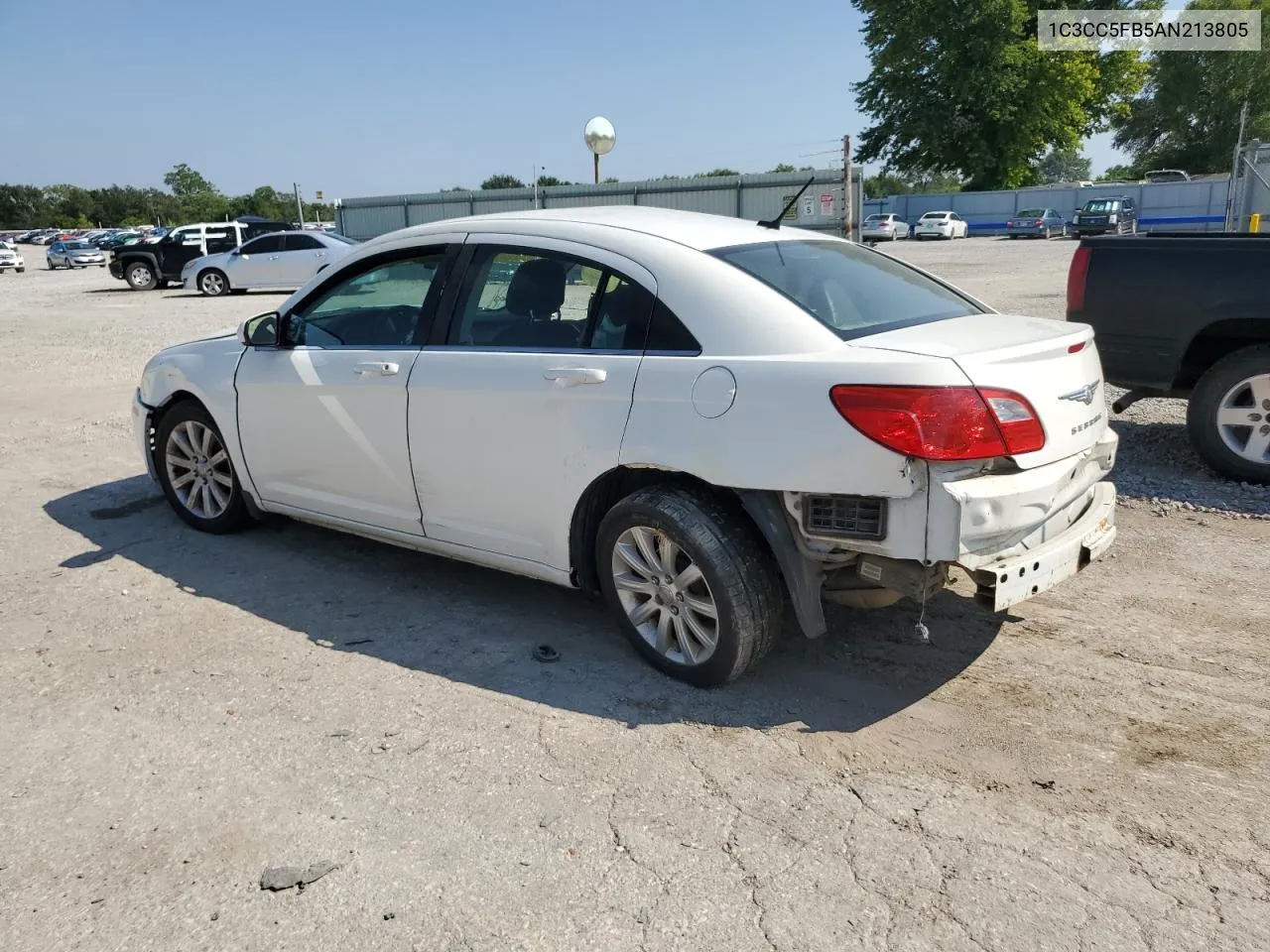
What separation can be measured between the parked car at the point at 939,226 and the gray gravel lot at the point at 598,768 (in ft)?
151

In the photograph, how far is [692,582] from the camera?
3525 mm

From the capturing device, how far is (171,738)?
3.43m

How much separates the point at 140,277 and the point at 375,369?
91.6ft

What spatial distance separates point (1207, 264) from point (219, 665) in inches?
229

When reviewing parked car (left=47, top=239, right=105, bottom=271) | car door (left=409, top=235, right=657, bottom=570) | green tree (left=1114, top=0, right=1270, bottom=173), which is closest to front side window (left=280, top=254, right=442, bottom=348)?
car door (left=409, top=235, right=657, bottom=570)

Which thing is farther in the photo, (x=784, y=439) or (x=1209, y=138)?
(x=1209, y=138)

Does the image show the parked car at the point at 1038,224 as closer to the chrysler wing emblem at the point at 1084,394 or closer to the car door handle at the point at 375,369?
the chrysler wing emblem at the point at 1084,394

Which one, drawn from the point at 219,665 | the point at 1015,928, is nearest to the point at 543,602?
the point at 219,665

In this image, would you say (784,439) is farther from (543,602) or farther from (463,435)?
(543,602)

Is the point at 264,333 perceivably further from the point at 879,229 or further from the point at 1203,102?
the point at 1203,102

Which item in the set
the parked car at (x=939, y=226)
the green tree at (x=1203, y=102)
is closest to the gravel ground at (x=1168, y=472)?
the parked car at (x=939, y=226)

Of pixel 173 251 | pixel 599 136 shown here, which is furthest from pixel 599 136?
pixel 173 251

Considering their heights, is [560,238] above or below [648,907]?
above

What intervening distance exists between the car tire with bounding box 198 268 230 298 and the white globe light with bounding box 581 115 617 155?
33.5ft
